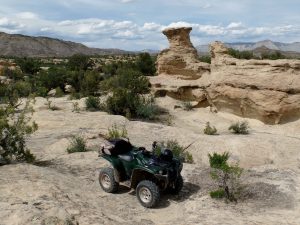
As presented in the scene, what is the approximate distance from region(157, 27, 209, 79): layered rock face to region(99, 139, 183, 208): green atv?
1778 centimetres

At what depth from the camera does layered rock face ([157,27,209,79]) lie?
84.1 feet

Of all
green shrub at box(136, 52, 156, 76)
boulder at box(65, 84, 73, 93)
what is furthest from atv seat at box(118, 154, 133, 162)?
green shrub at box(136, 52, 156, 76)

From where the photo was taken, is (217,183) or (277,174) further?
(277,174)

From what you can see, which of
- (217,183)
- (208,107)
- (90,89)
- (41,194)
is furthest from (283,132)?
(90,89)

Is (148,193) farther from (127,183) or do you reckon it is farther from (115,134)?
(115,134)

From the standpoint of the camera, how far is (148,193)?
24.7 feet

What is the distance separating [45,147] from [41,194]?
5.15m

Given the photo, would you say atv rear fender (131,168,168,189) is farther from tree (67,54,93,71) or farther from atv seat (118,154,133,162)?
tree (67,54,93,71)

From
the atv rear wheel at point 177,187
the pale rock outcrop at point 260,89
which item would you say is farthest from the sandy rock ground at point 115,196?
the pale rock outcrop at point 260,89

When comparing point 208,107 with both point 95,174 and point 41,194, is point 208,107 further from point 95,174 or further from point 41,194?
point 41,194

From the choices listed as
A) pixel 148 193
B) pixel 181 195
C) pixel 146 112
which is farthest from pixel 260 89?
pixel 148 193

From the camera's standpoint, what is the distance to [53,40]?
144 m

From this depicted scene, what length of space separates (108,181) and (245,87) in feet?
39.6

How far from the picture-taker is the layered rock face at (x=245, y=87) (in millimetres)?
17844
